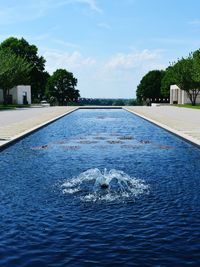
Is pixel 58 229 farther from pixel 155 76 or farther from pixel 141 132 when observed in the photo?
pixel 155 76

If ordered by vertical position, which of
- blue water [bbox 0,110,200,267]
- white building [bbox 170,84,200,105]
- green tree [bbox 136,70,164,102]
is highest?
green tree [bbox 136,70,164,102]

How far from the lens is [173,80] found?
73500 millimetres

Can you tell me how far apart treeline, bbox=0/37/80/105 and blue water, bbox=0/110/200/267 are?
176 ft

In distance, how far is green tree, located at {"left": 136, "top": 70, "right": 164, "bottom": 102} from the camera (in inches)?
4012

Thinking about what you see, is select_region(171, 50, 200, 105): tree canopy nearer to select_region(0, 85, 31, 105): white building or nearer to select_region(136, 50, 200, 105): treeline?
select_region(136, 50, 200, 105): treeline

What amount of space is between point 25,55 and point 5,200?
79.7 metres

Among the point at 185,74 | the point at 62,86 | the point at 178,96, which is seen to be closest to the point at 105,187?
the point at 185,74

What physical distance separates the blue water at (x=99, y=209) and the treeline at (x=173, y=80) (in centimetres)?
4627

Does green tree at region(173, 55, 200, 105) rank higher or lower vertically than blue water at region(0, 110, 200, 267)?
higher

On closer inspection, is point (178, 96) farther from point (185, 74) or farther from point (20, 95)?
point (20, 95)

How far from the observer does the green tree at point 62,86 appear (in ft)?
321

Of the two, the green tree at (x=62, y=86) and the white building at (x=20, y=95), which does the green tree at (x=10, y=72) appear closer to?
the white building at (x=20, y=95)

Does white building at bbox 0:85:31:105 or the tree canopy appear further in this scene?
white building at bbox 0:85:31:105

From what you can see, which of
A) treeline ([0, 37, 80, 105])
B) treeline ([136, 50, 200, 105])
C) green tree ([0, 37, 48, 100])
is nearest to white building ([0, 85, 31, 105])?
treeline ([0, 37, 80, 105])
